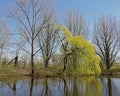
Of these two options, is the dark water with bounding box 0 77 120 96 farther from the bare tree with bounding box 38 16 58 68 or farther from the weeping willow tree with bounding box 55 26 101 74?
the bare tree with bounding box 38 16 58 68

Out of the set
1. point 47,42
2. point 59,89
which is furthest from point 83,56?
point 59,89

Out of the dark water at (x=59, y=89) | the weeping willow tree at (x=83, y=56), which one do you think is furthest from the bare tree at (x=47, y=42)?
the dark water at (x=59, y=89)

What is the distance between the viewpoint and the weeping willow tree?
87.0ft

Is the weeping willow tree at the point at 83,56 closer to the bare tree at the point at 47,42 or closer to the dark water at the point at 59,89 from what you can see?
the bare tree at the point at 47,42

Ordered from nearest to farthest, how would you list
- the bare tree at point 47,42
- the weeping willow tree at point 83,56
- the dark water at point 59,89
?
the dark water at point 59,89
the weeping willow tree at point 83,56
the bare tree at point 47,42

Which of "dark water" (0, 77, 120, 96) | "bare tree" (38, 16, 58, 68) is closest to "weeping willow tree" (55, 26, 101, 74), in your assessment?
"bare tree" (38, 16, 58, 68)

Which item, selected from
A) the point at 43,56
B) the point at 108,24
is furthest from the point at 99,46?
the point at 43,56

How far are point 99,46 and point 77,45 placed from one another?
1534 cm

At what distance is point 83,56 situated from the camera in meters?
27.0

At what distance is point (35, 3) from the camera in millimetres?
27219

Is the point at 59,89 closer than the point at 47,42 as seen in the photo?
Yes

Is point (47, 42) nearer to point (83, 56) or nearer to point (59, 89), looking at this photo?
point (83, 56)

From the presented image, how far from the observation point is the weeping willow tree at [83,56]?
87.0 feet

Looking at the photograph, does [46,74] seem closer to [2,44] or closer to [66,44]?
[66,44]
